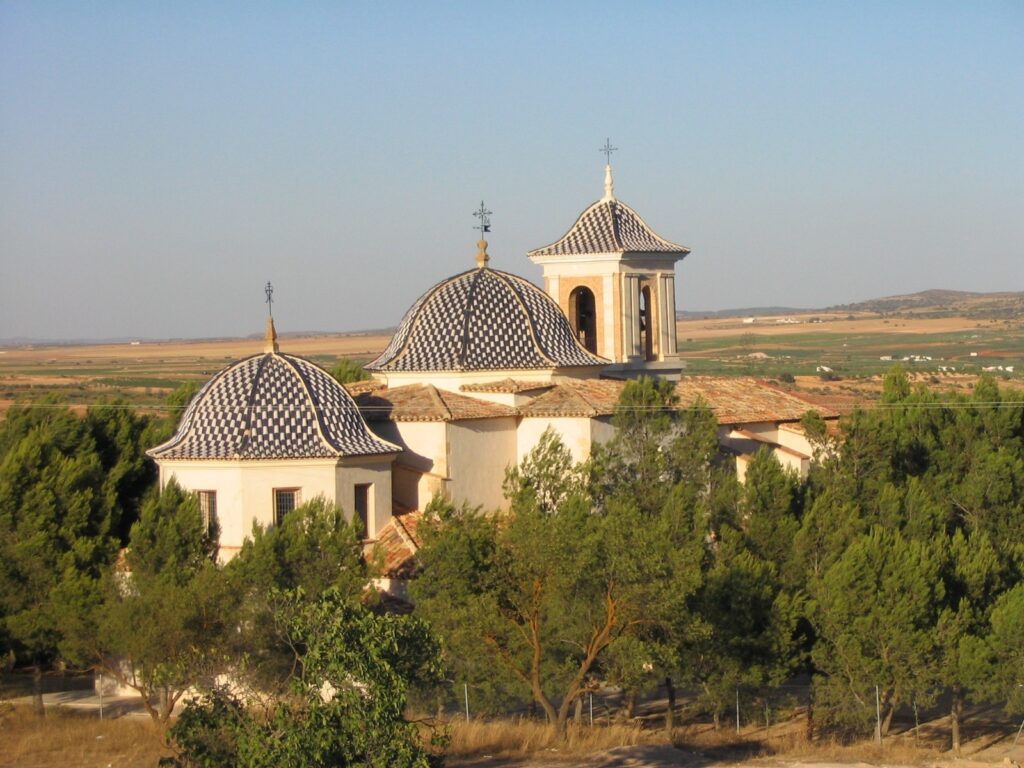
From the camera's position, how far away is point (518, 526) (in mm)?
26453

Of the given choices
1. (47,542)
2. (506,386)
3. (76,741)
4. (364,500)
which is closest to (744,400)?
(506,386)

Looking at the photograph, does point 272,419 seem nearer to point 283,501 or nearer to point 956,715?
point 283,501

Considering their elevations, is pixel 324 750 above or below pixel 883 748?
above

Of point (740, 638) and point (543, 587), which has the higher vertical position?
point (543, 587)

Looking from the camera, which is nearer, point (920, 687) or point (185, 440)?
point (920, 687)

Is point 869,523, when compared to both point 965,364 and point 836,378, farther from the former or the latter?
point 965,364

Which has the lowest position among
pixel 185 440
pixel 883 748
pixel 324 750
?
pixel 883 748

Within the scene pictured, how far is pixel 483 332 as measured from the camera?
34.9 m

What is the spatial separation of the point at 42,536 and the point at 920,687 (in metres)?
14.9

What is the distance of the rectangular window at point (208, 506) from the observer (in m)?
30.8

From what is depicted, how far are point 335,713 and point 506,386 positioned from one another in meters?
15.9

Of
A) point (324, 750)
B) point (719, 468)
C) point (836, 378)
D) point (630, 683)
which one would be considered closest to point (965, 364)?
point (836, 378)

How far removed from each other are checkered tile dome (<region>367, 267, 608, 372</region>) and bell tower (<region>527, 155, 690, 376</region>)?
348cm

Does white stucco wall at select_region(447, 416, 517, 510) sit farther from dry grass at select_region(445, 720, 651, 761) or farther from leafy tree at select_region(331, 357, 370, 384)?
leafy tree at select_region(331, 357, 370, 384)
